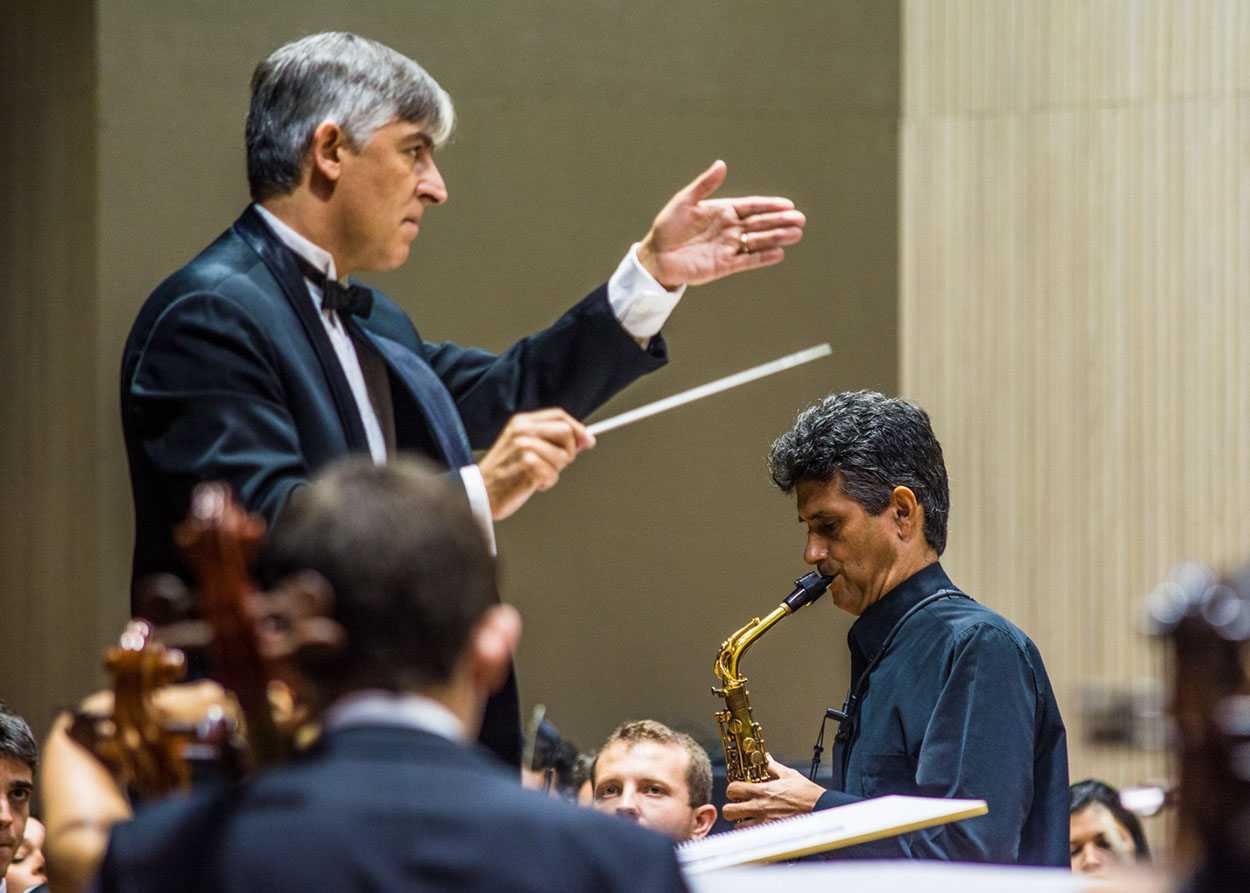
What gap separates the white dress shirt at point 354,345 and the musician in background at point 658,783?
1.40m

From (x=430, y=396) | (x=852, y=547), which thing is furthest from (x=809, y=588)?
(x=430, y=396)

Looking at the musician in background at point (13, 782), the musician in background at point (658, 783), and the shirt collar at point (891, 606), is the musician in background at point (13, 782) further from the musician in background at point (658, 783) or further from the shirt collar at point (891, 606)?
the shirt collar at point (891, 606)

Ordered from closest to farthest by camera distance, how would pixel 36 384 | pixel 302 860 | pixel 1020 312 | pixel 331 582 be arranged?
pixel 302 860, pixel 331 582, pixel 36 384, pixel 1020 312

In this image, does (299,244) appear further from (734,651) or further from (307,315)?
(734,651)

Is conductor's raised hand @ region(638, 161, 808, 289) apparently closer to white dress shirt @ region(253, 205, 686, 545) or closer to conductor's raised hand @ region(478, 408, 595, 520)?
white dress shirt @ region(253, 205, 686, 545)

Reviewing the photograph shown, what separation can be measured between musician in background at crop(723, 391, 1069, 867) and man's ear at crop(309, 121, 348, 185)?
1204 millimetres

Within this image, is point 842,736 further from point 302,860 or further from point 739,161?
point 739,161

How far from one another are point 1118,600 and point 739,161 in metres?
2.21

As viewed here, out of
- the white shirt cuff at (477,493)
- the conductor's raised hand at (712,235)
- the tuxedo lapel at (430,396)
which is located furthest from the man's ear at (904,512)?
the white shirt cuff at (477,493)

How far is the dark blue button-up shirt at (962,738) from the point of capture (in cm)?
290

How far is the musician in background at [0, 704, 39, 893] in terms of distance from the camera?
156 inches

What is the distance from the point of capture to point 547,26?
6.04m

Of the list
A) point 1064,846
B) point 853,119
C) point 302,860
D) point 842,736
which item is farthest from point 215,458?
point 853,119

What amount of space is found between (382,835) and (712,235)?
2020 millimetres
